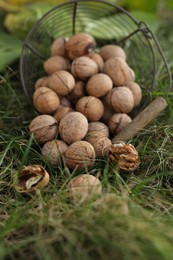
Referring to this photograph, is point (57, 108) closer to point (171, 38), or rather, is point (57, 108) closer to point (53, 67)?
point (53, 67)

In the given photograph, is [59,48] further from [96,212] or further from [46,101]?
[96,212]

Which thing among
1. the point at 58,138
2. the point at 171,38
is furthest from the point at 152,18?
the point at 58,138

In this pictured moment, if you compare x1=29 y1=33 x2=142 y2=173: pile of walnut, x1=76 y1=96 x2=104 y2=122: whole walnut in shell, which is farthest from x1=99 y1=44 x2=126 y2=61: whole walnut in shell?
x1=76 y1=96 x2=104 y2=122: whole walnut in shell

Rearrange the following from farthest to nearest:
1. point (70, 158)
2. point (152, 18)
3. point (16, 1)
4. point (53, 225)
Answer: point (16, 1) → point (152, 18) → point (70, 158) → point (53, 225)

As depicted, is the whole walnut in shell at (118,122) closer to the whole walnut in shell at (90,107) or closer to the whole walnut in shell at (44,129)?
the whole walnut in shell at (90,107)

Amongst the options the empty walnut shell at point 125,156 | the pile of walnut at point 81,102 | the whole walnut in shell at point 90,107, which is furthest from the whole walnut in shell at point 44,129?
the empty walnut shell at point 125,156
